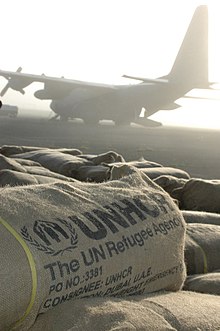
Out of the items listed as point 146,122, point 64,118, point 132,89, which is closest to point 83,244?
point 132,89

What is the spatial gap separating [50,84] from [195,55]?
37.3 feet

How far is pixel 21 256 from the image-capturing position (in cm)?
192

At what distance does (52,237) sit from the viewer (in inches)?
80.6

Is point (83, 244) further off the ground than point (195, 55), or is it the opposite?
point (83, 244)

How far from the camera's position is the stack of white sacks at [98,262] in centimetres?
194

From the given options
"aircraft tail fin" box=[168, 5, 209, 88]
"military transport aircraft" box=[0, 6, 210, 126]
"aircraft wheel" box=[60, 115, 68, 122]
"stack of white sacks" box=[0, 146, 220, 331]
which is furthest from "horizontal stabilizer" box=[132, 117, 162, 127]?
"stack of white sacks" box=[0, 146, 220, 331]

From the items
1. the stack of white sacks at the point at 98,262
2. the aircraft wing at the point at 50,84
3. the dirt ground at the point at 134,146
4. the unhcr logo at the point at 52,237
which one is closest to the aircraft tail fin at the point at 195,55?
the aircraft wing at the point at 50,84

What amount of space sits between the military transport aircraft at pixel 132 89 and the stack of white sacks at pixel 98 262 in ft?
116

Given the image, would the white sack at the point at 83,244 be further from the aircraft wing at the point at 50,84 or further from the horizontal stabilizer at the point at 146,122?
the horizontal stabilizer at the point at 146,122

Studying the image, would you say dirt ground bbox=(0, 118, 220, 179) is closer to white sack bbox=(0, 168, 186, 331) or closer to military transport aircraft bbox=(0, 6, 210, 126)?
white sack bbox=(0, 168, 186, 331)

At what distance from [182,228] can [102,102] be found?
39134 millimetres

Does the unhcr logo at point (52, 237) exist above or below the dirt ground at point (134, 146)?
above

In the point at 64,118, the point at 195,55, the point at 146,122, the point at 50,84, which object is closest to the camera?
the point at 50,84

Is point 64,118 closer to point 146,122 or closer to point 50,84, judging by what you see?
point 50,84
